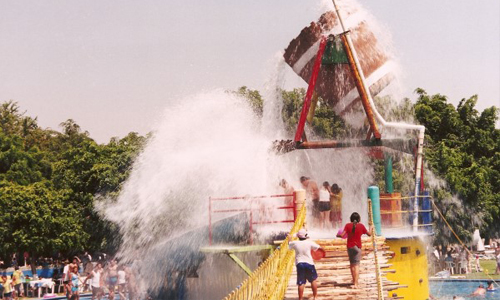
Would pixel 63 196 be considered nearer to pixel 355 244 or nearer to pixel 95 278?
pixel 95 278

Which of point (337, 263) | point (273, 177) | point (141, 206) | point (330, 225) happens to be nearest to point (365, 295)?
point (337, 263)

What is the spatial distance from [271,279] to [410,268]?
6820 millimetres

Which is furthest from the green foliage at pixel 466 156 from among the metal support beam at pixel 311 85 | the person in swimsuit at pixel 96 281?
the metal support beam at pixel 311 85

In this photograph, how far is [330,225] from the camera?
20.8m

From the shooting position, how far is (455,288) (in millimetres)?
36062

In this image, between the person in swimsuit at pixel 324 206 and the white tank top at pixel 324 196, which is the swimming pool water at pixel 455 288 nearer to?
the person in swimsuit at pixel 324 206

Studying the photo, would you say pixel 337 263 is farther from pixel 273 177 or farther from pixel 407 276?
pixel 273 177

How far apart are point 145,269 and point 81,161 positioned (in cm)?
2168

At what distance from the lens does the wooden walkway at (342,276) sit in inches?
557

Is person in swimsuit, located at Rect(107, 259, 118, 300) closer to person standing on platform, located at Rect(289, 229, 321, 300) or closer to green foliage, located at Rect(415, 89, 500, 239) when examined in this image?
person standing on platform, located at Rect(289, 229, 321, 300)

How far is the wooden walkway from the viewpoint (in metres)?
14.1

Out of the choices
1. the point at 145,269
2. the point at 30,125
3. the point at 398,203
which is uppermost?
the point at 30,125

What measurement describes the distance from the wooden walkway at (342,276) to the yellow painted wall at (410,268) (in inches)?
19.7

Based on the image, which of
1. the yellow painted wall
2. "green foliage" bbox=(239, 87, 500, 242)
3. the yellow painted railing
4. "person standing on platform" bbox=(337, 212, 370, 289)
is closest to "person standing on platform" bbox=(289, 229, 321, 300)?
the yellow painted railing
